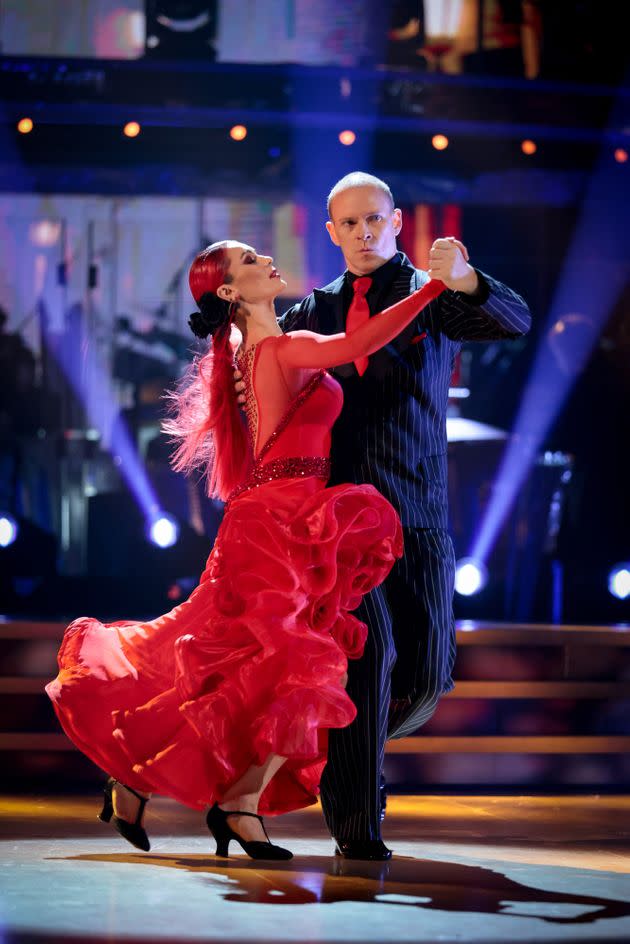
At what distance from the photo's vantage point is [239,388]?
327 centimetres

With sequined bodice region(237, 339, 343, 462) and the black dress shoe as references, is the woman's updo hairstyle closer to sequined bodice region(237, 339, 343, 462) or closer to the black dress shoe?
sequined bodice region(237, 339, 343, 462)

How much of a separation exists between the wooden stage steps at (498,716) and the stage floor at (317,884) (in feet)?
2.59

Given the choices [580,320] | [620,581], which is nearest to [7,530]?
[620,581]

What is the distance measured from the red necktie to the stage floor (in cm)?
117

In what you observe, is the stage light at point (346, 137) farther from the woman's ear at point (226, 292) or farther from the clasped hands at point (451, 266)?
the clasped hands at point (451, 266)

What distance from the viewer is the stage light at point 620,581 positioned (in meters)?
7.68

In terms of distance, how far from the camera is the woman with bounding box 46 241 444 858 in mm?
2926

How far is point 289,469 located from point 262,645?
0.43 m

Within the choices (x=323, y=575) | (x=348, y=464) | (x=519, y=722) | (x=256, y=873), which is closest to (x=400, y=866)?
(x=256, y=873)

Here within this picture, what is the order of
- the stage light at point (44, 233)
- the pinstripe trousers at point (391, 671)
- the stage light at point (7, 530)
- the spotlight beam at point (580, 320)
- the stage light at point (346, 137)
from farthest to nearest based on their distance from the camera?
the stage light at point (44, 233), the spotlight beam at point (580, 320), the stage light at point (7, 530), the stage light at point (346, 137), the pinstripe trousers at point (391, 671)

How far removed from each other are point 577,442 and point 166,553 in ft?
8.69

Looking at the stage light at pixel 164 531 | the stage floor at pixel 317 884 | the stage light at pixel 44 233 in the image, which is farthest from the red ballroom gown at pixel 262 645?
the stage light at pixel 44 233

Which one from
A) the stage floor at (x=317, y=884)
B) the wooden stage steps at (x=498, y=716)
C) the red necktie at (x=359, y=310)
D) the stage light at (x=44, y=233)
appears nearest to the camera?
the stage floor at (x=317, y=884)

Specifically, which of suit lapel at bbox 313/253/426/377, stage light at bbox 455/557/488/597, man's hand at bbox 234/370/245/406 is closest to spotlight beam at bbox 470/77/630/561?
stage light at bbox 455/557/488/597
